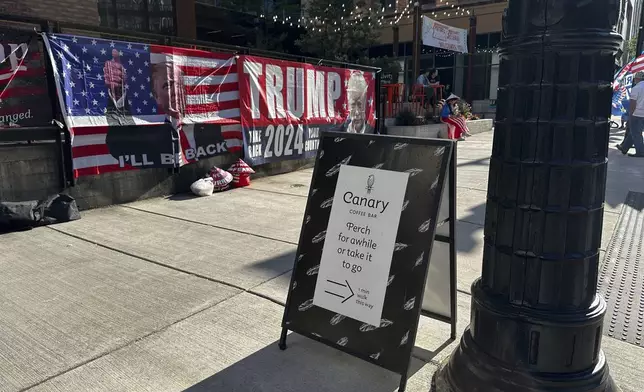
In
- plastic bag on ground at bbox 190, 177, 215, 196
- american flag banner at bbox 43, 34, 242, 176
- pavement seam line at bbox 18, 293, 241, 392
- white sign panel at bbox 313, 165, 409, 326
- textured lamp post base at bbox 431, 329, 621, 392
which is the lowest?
pavement seam line at bbox 18, 293, 241, 392

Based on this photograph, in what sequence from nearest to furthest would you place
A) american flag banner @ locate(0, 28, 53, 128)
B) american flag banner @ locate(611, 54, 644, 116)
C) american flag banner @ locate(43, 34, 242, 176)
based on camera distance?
1. american flag banner @ locate(0, 28, 53, 128)
2. american flag banner @ locate(43, 34, 242, 176)
3. american flag banner @ locate(611, 54, 644, 116)

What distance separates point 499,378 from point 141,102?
5.94 metres

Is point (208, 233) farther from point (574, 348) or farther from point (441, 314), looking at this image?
point (574, 348)

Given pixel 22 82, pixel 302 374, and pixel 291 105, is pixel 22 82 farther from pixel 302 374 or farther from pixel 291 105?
pixel 302 374

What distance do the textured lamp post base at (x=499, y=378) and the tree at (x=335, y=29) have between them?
56.9ft

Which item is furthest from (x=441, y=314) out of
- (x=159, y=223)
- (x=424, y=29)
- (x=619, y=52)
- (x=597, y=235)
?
(x=424, y=29)

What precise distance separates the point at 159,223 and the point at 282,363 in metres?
3.47

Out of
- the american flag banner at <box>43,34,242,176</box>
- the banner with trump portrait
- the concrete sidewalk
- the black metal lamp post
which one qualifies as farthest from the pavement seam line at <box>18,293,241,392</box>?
the banner with trump portrait

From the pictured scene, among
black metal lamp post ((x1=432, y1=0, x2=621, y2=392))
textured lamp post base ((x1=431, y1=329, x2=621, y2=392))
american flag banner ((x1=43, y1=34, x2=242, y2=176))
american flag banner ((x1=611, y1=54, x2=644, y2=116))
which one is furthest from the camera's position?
american flag banner ((x1=611, y1=54, x2=644, y2=116))

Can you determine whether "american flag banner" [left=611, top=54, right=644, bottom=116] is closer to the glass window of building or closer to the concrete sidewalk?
the concrete sidewalk

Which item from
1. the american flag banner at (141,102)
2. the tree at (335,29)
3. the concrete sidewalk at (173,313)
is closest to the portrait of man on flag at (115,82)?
the american flag banner at (141,102)

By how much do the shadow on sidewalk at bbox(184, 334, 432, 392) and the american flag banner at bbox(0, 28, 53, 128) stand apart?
452cm

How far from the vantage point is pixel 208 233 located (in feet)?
17.6

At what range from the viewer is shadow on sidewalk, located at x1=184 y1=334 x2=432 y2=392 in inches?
102
